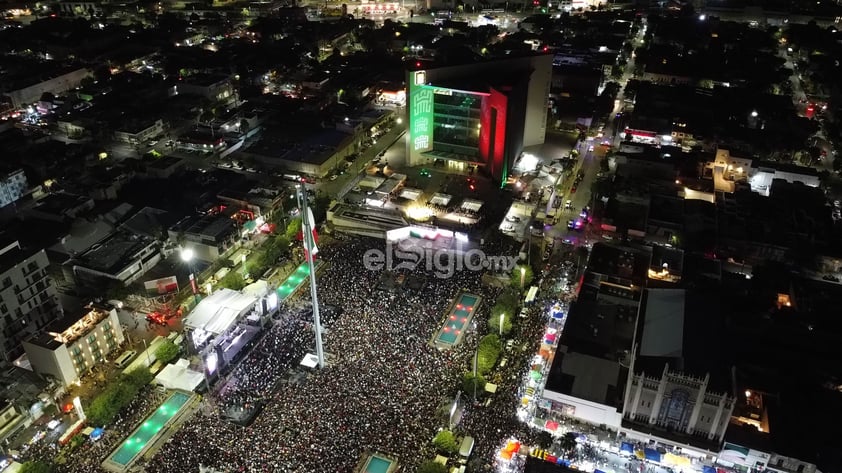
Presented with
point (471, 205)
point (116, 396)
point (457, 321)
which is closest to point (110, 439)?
point (116, 396)

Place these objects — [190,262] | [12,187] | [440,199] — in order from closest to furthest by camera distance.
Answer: [190,262] → [440,199] → [12,187]

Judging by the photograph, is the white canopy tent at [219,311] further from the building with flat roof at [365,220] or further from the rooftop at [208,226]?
the building with flat roof at [365,220]

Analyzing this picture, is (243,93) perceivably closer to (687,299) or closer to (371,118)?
(371,118)

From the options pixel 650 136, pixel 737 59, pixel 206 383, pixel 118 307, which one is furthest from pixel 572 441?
pixel 737 59

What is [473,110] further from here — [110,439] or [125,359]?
[110,439]

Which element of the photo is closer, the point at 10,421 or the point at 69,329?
the point at 10,421

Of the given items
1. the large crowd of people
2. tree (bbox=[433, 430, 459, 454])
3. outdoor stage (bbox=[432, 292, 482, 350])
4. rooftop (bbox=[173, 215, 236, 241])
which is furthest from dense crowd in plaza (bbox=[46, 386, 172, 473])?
outdoor stage (bbox=[432, 292, 482, 350])

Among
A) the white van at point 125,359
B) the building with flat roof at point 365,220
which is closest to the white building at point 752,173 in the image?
the building with flat roof at point 365,220
